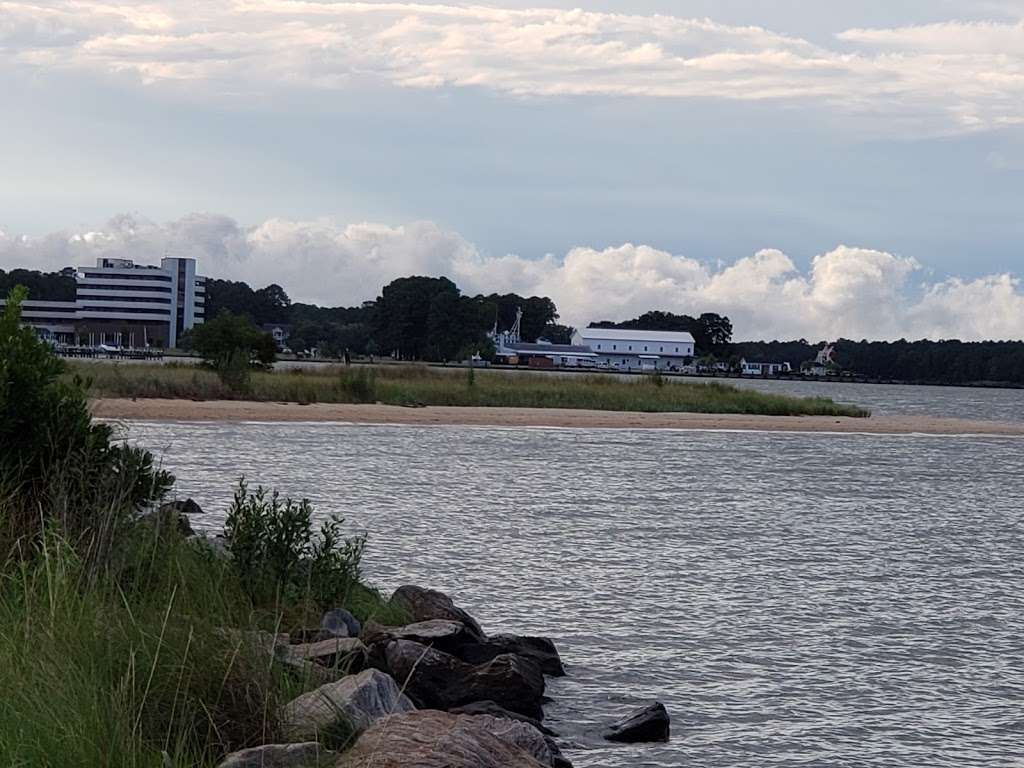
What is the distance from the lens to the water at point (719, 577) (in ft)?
48.3

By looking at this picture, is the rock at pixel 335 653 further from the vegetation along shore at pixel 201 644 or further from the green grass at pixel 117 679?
the green grass at pixel 117 679

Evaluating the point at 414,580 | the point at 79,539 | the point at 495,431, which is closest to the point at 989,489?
the point at 495,431

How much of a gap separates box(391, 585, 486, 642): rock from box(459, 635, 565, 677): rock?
0.35m

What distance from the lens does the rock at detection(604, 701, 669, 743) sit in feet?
45.0

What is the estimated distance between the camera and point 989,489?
47375 millimetres

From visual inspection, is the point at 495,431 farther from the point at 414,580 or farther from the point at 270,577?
the point at 270,577

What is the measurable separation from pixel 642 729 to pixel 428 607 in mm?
3426

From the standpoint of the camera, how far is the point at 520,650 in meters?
15.7

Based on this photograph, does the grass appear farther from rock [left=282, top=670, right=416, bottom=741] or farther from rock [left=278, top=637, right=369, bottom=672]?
rock [left=282, top=670, right=416, bottom=741]

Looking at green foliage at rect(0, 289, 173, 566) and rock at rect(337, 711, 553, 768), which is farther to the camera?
green foliage at rect(0, 289, 173, 566)

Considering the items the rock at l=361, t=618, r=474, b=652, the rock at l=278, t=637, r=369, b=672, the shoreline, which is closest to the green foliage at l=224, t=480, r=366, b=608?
the rock at l=361, t=618, r=474, b=652

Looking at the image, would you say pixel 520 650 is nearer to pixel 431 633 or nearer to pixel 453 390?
pixel 431 633

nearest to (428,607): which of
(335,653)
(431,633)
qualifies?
(431,633)

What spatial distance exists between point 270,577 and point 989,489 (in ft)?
122
